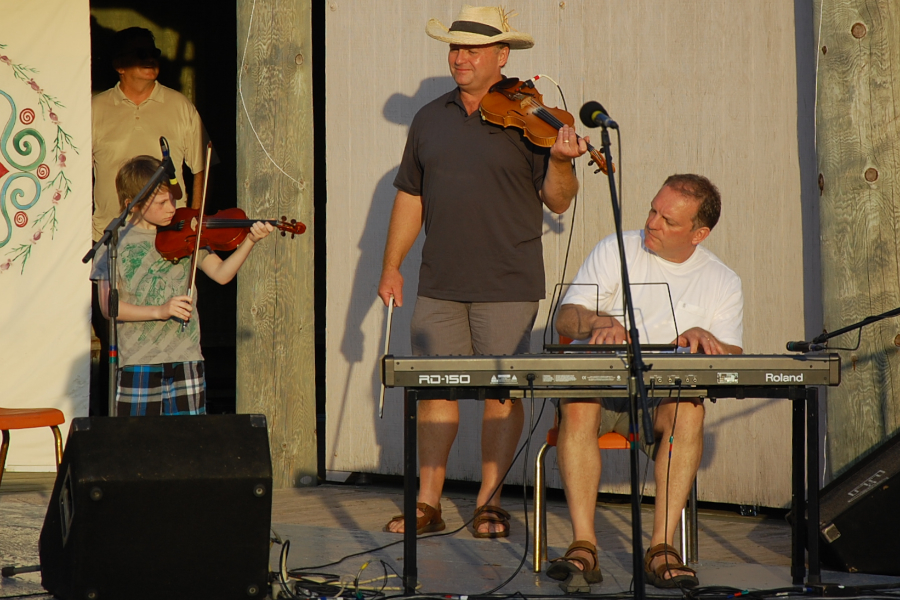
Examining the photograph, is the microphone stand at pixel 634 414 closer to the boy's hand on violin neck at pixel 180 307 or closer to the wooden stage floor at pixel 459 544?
the wooden stage floor at pixel 459 544

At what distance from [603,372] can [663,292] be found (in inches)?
30.2

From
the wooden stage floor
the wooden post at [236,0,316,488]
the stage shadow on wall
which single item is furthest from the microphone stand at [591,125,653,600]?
the wooden post at [236,0,316,488]

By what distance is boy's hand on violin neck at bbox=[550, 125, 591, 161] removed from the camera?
3648 mm

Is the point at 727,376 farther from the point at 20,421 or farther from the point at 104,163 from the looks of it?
the point at 104,163

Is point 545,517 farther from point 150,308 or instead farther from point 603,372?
point 150,308

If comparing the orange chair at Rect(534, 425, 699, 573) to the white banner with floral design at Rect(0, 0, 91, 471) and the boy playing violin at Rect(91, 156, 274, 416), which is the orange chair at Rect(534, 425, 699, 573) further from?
the white banner with floral design at Rect(0, 0, 91, 471)

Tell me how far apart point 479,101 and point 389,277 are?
762mm

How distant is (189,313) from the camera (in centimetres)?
409

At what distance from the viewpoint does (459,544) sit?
398cm

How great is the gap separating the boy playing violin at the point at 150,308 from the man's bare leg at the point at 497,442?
44.5 inches

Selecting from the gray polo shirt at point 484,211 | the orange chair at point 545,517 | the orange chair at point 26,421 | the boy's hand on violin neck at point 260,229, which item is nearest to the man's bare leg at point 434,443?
the gray polo shirt at point 484,211

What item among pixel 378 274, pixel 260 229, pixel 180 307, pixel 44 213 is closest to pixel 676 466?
pixel 260 229

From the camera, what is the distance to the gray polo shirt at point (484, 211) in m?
4.24

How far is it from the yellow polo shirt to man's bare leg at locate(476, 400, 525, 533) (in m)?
2.47
